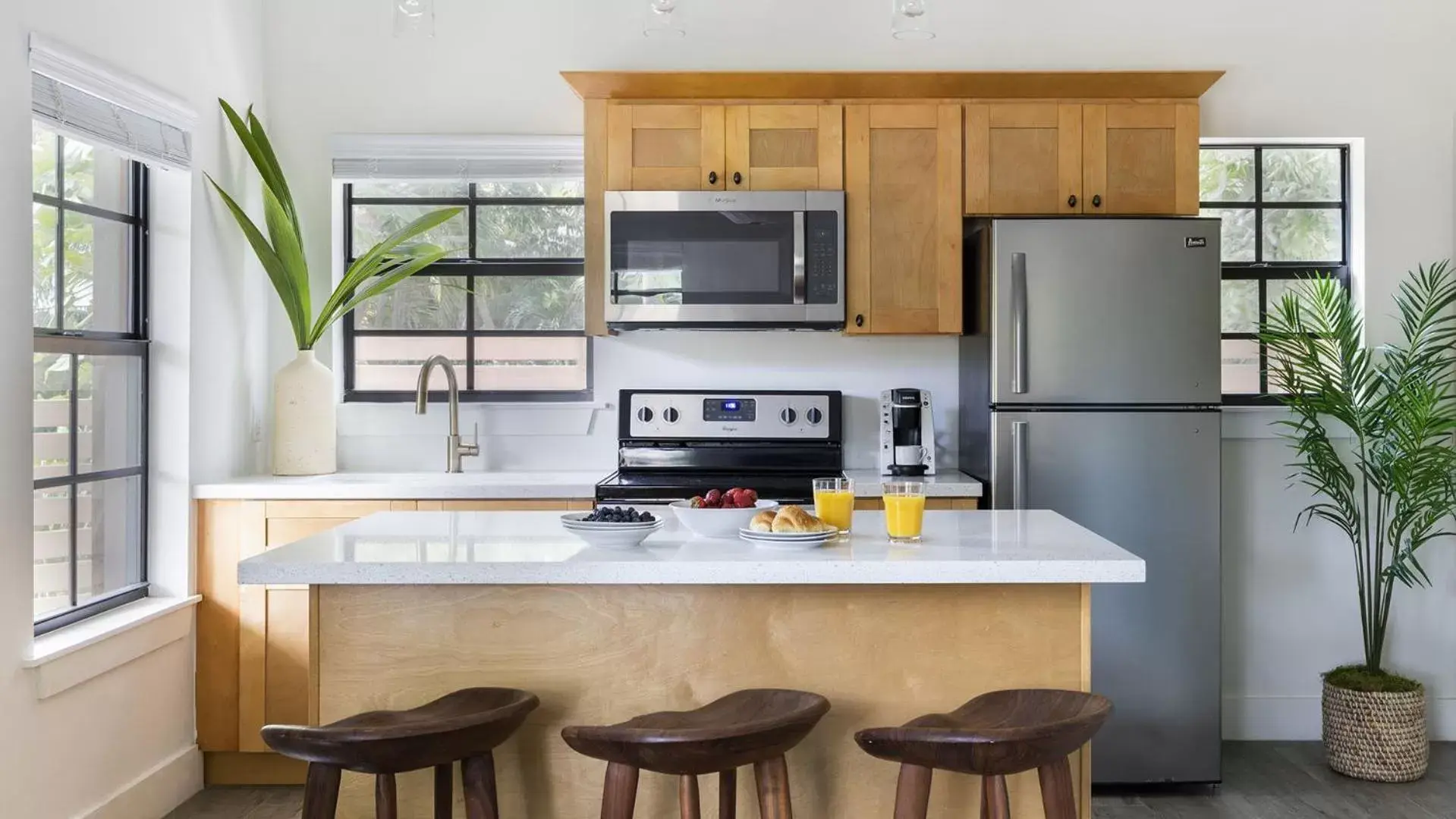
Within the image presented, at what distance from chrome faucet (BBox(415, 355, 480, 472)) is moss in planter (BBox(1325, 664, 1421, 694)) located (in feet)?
9.80

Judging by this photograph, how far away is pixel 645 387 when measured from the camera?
13.7 ft

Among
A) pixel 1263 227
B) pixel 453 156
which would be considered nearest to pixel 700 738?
pixel 453 156

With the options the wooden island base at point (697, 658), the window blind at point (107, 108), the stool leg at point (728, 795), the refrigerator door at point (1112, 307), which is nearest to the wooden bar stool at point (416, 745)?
the wooden island base at point (697, 658)

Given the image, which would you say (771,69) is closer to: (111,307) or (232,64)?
(232,64)

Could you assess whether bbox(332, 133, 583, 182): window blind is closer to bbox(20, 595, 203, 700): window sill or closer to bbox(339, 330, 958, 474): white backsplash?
bbox(339, 330, 958, 474): white backsplash

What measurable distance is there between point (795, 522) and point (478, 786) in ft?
2.36

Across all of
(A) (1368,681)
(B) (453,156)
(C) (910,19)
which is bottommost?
(A) (1368,681)

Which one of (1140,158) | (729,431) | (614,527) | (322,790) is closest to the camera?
(322,790)

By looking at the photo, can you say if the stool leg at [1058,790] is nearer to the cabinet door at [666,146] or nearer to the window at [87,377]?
the cabinet door at [666,146]

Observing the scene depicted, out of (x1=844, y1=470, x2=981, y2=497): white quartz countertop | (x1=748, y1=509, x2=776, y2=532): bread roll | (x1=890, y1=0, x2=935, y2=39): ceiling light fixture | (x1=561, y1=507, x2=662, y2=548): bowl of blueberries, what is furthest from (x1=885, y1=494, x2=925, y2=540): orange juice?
(x1=844, y1=470, x2=981, y2=497): white quartz countertop

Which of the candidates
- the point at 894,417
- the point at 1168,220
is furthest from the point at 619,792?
the point at 1168,220

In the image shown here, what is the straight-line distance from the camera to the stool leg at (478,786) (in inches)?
76.2

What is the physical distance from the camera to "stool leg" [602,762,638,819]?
6.12ft

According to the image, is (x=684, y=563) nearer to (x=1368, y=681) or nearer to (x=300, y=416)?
(x=300, y=416)
